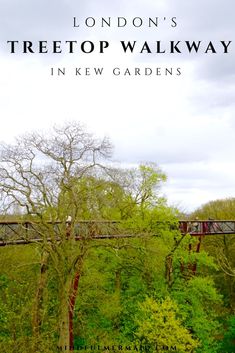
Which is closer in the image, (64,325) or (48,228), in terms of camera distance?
(48,228)

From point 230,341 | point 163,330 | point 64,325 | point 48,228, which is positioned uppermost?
point 48,228

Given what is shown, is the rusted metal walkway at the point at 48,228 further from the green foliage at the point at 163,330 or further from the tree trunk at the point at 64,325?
the green foliage at the point at 163,330

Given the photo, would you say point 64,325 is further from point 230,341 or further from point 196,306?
point 230,341

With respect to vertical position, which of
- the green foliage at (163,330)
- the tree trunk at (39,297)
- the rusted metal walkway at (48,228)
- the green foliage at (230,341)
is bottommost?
the green foliage at (230,341)

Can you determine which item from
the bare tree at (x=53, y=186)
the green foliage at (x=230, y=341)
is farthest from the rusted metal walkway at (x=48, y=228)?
the green foliage at (x=230, y=341)

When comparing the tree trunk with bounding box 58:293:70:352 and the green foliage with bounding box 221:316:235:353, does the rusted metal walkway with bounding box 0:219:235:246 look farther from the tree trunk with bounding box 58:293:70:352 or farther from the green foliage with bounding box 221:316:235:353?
the green foliage with bounding box 221:316:235:353

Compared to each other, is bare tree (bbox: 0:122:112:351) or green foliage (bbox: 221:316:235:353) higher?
bare tree (bbox: 0:122:112:351)

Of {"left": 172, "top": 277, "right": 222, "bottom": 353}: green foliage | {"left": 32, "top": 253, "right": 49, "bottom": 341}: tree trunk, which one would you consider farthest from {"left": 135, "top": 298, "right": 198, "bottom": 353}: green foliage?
{"left": 32, "top": 253, "right": 49, "bottom": 341}: tree trunk

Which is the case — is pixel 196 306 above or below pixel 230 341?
above

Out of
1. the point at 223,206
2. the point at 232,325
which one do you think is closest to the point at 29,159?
the point at 232,325

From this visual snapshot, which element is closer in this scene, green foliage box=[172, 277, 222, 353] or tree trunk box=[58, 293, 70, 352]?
tree trunk box=[58, 293, 70, 352]

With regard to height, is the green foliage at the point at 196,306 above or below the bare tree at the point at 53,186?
below

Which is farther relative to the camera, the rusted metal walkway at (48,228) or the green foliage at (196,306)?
the green foliage at (196,306)

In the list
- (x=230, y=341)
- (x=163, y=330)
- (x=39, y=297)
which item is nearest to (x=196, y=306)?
(x=163, y=330)
